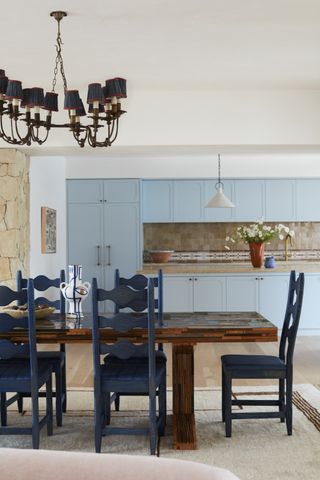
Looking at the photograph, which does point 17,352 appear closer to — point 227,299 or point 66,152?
point 66,152

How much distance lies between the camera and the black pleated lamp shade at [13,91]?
3990mm

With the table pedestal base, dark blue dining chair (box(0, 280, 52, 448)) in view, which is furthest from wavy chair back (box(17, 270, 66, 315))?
the table pedestal base

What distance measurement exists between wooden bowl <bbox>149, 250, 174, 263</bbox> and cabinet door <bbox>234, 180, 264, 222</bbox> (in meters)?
1.18

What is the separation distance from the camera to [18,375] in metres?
3.83

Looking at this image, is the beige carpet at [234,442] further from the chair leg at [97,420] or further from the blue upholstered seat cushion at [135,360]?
the blue upholstered seat cushion at [135,360]

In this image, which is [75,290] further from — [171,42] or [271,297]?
[271,297]

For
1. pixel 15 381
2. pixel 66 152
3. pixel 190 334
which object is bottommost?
pixel 15 381

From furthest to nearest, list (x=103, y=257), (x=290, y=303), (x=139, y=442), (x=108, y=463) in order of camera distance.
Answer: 1. (x=103, y=257)
2. (x=290, y=303)
3. (x=139, y=442)
4. (x=108, y=463)

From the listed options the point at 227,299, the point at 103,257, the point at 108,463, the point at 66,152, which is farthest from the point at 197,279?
the point at 108,463

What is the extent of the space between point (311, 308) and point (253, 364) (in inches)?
179

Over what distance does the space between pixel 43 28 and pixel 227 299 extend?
15.8 ft

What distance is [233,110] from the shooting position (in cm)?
655

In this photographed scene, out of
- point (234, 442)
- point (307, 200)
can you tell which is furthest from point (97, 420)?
point (307, 200)

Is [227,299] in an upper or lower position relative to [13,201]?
lower
